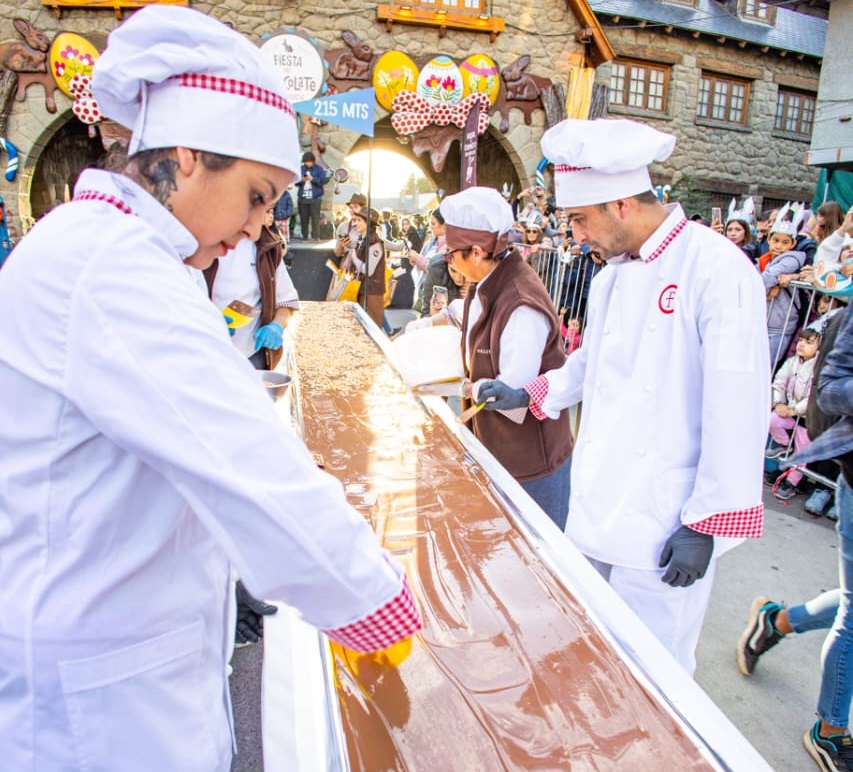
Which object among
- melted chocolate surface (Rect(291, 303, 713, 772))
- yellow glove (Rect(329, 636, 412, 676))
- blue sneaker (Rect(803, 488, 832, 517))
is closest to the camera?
melted chocolate surface (Rect(291, 303, 713, 772))

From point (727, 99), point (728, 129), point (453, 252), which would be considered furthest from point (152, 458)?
point (727, 99)

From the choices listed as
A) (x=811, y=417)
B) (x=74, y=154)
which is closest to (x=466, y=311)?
(x=811, y=417)

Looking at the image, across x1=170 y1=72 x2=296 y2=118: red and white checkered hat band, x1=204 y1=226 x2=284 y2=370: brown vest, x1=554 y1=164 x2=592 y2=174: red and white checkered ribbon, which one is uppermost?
x1=554 y1=164 x2=592 y2=174: red and white checkered ribbon

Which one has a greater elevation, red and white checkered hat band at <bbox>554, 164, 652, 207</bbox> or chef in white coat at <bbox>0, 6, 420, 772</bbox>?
red and white checkered hat band at <bbox>554, 164, 652, 207</bbox>

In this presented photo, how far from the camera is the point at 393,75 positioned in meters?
10.4

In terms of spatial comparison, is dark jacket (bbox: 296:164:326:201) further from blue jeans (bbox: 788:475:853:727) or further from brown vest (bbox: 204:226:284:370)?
blue jeans (bbox: 788:475:853:727)

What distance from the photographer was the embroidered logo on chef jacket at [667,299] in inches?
62.1

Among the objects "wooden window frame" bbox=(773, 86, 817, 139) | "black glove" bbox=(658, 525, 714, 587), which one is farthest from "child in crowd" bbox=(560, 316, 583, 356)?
"wooden window frame" bbox=(773, 86, 817, 139)

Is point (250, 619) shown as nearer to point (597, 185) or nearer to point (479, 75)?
point (597, 185)

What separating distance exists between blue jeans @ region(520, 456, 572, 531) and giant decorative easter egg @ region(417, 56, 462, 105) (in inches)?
379

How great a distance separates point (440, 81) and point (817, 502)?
915cm

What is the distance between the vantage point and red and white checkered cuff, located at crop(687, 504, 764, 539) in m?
1.49

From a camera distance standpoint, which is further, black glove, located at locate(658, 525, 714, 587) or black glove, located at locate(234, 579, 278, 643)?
→ black glove, located at locate(658, 525, 714, 587)

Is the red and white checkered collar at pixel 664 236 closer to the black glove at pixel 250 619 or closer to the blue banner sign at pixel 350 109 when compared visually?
the black glove at pixel 250 619
